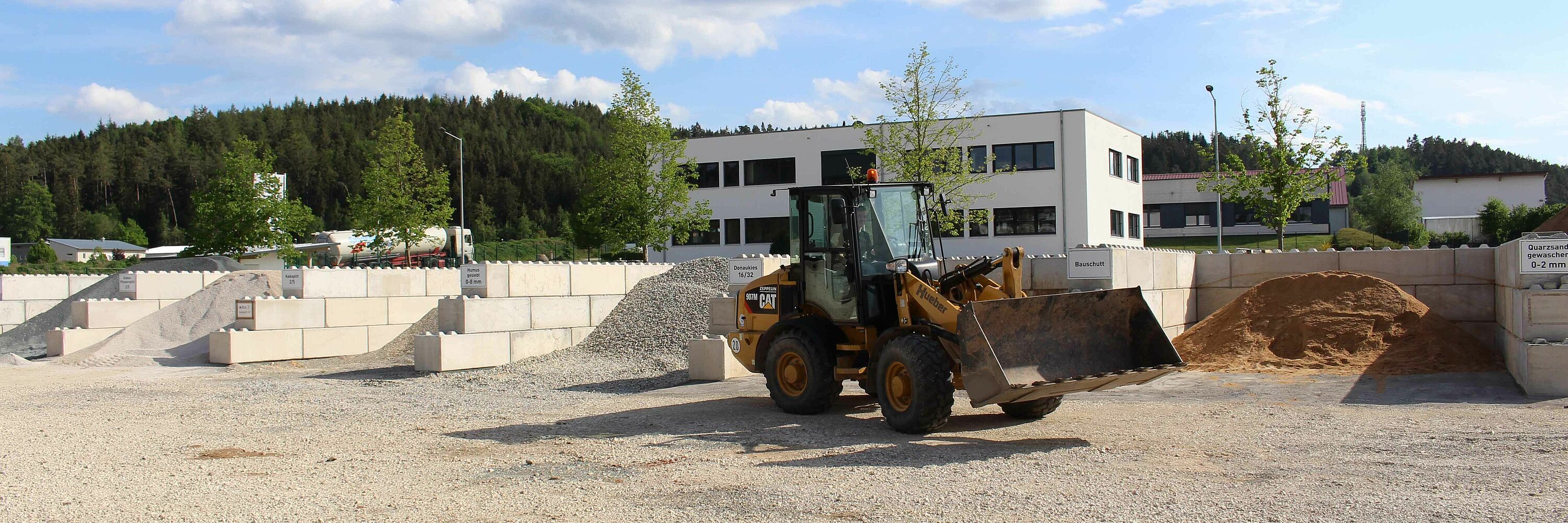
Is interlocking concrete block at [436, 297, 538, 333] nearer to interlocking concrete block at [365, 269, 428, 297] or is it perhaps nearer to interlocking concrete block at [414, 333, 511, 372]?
interlocking concrete block at [414, 333, 511, 372]

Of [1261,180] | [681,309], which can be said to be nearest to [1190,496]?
[681,309]

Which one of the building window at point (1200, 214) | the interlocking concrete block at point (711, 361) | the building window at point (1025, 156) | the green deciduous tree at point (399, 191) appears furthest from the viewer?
the building window at point (1200, 214)

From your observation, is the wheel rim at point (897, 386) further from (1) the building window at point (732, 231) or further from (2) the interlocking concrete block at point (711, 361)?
(1) the building window at point (732, 231)

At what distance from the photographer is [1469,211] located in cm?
6512

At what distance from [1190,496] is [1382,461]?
2021 mm

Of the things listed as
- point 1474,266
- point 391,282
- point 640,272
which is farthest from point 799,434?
point 391,282

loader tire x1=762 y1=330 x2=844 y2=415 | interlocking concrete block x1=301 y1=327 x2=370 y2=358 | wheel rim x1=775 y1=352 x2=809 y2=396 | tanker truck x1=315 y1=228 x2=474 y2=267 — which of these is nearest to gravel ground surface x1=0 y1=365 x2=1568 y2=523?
loader tire x1=762 y1=330 x2=844 y2=415

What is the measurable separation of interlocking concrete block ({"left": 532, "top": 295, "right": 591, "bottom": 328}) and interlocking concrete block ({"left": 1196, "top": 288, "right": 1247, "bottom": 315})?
10.4 metres

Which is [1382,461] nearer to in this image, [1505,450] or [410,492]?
[1505,450]

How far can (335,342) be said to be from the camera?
19.7 meters

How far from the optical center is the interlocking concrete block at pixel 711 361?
14.5 m

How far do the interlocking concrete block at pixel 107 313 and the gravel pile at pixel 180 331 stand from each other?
19.3 inches

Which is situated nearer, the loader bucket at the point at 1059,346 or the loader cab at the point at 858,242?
the loader bucket at the point at 1059,346

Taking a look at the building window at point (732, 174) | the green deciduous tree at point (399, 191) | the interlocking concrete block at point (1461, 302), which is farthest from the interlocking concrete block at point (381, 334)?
the building window at point (732, 174)
